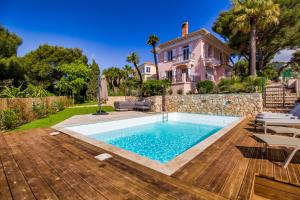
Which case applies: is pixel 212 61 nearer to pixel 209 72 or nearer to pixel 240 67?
pixel 209 72

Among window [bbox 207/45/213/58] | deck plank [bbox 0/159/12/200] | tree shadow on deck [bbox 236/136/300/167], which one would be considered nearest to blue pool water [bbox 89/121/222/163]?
tree shadow on deck [bbox 236/136/300/167]

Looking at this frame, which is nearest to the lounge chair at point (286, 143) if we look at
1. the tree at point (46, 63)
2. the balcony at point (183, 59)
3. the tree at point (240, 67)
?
the balcony at point (183, 59)

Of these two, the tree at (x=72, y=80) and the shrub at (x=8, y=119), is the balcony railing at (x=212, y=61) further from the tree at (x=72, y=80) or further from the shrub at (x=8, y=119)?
the shrub at (x=8, y=119)

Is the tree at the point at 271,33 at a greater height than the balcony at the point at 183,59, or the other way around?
the tree at the point at 271,33

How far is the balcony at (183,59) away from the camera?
63.2 feet

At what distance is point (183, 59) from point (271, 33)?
11195 mm

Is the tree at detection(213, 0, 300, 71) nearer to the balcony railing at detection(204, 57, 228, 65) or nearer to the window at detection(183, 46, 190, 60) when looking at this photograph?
the balcony railing at detection(204, 57, 228, 65)

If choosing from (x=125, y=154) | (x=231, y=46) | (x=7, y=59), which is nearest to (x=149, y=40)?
(x=231, y=46)

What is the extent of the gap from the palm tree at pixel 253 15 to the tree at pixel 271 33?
62.4 inches

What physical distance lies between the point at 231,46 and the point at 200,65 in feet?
21.6

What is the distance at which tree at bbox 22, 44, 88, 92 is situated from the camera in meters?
25.1

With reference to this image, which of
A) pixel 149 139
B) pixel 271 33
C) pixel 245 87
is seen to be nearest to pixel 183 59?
pixel 245 87

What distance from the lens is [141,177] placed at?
259cm

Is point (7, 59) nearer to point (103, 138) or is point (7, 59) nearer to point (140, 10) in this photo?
point (140, 10)
